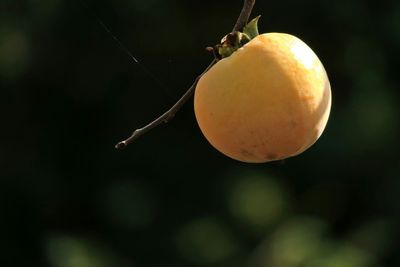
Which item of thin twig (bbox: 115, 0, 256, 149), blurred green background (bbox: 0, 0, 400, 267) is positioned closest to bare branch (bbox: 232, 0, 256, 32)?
thin twig (bbox: 115, 0, 256, 149)

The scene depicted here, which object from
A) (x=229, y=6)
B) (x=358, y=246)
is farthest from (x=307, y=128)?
(x=229, y=6)

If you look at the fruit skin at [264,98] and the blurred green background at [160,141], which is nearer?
the fruit skin at [264,98]

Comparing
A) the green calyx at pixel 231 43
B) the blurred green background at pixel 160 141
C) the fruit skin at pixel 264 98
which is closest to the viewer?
the fruit skin at pixel 264 98

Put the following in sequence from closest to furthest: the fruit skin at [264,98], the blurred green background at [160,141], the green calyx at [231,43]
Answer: the fruit skin at [264,98]
the green calyx at [231,43]
the blurred green background at [160,141]

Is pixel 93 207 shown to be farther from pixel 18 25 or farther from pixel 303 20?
pixel 303 20

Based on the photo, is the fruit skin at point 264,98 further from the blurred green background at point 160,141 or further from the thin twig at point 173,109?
the blurred green background at point 160,141

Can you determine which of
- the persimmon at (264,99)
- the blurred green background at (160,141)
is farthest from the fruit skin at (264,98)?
the blurred green background at (160,141)

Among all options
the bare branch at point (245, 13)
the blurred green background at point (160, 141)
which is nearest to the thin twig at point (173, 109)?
the bare branch at point (245, 13)

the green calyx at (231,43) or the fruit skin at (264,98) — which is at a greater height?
the green calyx at (231,43)

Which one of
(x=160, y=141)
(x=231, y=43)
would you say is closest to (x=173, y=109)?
(x=231, y=43)
